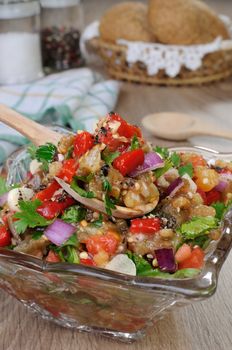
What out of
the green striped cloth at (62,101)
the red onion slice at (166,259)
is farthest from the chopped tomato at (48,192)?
the green striped cloth at (62,101)

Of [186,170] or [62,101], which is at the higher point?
[186,170]

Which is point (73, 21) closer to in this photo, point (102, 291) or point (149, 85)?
point (149, 85)

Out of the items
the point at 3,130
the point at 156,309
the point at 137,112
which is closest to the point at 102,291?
the point at 156,309

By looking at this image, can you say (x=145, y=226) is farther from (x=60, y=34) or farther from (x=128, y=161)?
(x=60, y=34)

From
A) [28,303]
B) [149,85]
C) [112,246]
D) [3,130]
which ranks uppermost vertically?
[112,246]


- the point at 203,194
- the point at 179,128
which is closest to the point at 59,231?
the point at 203,194

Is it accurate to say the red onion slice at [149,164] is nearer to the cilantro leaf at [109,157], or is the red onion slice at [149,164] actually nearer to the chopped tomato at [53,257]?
the cilantro leaf at [109,157]

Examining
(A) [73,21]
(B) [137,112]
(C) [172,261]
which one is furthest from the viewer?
(A) [73,21]
